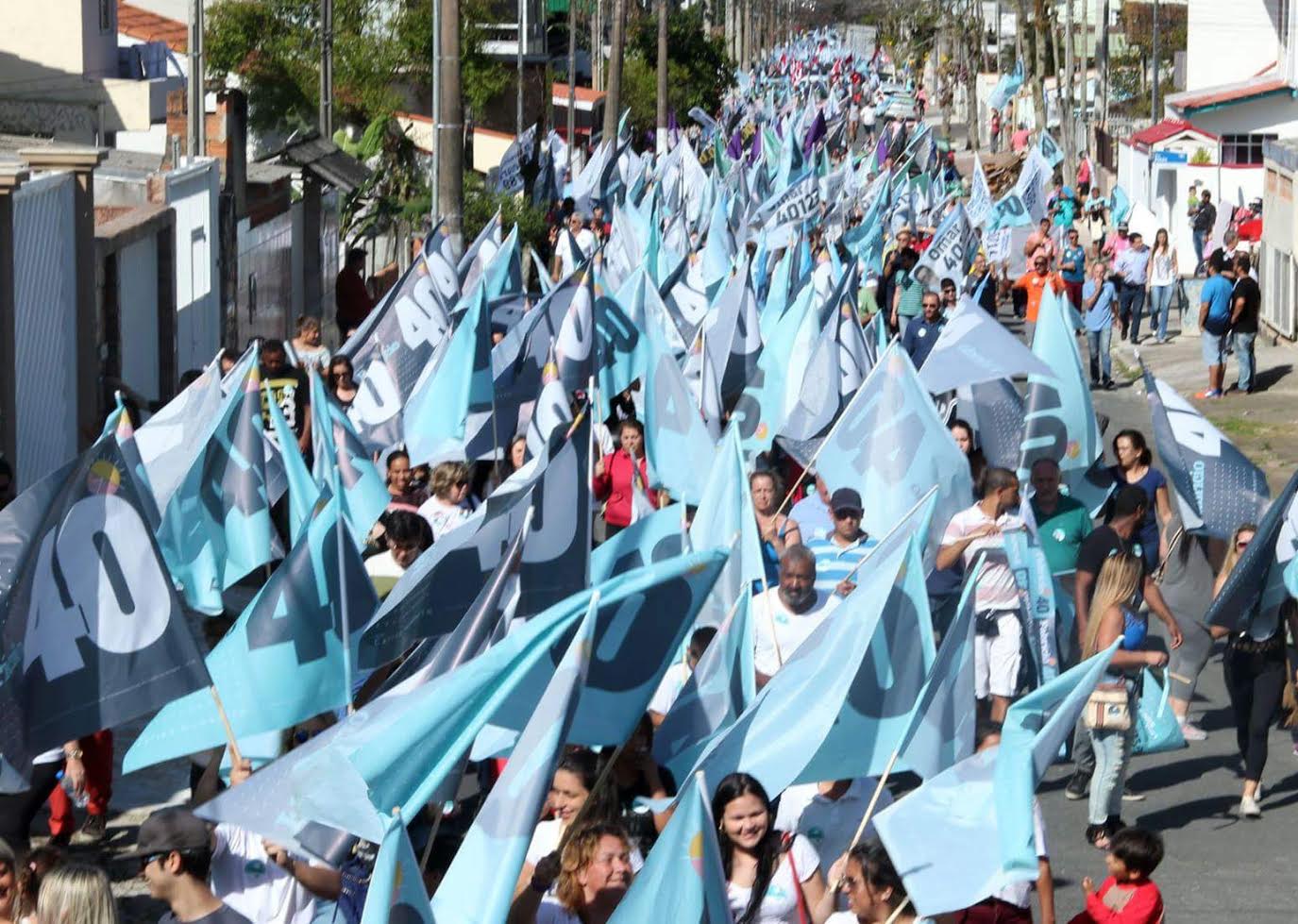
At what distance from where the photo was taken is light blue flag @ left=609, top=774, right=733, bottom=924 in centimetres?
536

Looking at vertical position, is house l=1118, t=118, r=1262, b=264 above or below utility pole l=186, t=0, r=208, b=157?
below

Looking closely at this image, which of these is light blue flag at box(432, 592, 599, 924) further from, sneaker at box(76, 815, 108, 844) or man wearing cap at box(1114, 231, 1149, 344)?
man wearing cap at box(1114, 231, 1149, 344)

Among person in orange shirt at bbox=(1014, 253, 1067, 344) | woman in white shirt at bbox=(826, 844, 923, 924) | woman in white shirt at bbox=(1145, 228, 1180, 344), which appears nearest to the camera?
woman in white shirt at bbox=(826, 844, 923, 924)

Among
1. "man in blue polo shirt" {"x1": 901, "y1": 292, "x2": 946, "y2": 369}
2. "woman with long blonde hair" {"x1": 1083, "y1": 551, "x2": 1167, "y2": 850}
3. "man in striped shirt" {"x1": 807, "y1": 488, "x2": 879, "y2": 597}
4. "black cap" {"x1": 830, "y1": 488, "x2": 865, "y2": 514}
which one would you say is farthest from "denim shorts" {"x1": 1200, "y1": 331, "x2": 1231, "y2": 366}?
"woman with long blonde hair" {"x1": 1083, "y1": 551, "x2": 1167, "y2": 850}

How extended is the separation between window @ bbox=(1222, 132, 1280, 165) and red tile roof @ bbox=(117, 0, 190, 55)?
651 inches

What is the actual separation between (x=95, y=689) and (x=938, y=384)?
6654 millimetres

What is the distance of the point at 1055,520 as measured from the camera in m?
10.6

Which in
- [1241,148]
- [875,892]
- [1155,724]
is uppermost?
[1241,148]

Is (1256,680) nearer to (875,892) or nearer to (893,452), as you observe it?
(893,452)

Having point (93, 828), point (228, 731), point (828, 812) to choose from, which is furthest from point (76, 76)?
point (828, 812)

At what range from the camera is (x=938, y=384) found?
1248 cm

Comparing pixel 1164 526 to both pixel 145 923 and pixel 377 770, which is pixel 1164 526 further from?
pixel 377 770

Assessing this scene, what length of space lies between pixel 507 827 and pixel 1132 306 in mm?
21165

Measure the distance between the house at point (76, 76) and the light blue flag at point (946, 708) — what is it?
74.3 ft
